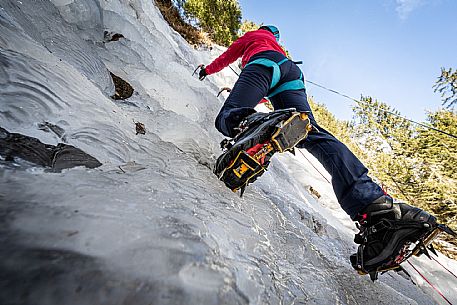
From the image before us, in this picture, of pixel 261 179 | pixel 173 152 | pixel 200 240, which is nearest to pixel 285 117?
pixel 173 152

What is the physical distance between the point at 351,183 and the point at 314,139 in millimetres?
364

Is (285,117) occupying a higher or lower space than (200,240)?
higher

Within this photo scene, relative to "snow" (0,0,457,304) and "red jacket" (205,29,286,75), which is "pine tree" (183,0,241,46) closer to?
"snow" (0,0,457,304)

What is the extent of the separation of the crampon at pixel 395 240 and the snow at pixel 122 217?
276 millimetres

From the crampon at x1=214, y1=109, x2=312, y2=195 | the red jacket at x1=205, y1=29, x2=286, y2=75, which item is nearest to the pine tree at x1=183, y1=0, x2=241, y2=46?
the red jacket at x1=205, y1=29, x2=286, y2=75

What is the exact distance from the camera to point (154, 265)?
1.86ft

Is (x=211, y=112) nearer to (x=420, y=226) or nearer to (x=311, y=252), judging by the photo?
(x=311, y=252)

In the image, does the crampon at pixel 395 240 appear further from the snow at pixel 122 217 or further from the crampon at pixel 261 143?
the crampon at pixel 261 143

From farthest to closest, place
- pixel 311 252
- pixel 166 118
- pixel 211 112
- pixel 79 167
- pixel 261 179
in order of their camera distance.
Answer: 1. pixel 211 112
2. pixel 261 179
3. pixel 166 118
4. pixel 311 252
5. pixel 79 167

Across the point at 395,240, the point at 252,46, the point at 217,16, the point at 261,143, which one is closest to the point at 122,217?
the point at 261,143

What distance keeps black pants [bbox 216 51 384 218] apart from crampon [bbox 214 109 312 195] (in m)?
0.26

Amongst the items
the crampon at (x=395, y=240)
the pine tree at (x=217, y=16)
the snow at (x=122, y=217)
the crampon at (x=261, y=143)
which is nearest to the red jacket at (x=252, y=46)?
the snow at (x=122, y=217)

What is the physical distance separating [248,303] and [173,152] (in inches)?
50.1

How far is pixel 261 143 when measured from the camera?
1.51 m
